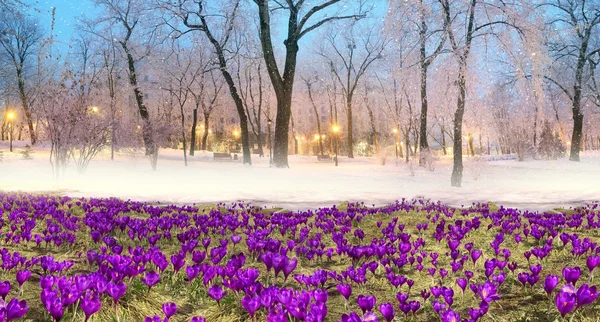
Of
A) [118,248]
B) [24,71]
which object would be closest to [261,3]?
[118,248]

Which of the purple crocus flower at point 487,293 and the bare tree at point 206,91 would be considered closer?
the purple crocus flower at point 487,293

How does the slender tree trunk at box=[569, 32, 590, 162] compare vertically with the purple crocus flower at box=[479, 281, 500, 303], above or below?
above

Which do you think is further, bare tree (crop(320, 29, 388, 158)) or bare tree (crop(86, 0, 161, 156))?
bare tree (crop(320, 29, 388, 158))

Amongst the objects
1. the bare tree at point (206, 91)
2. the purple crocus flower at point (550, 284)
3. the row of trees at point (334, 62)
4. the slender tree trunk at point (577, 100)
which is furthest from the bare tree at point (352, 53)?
the purple crocus flower at point (550, 284)

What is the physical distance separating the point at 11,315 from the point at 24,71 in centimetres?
5262

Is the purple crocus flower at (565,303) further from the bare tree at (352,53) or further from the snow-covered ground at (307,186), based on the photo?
the bare tree at (352,53)

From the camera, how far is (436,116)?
3647cm

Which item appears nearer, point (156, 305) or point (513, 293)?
point (156, 305)

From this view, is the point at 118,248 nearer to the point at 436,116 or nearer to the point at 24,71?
the point at 436,116

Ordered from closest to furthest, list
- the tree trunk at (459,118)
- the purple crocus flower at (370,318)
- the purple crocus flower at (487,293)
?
the purple crocus flower at (370,318)
the purple crocus flower at (487,293)
the tree trunk at (459,118)

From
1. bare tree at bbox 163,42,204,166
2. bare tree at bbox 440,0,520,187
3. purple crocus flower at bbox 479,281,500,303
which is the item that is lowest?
purple crocus flower at bbox 479,281,500,303

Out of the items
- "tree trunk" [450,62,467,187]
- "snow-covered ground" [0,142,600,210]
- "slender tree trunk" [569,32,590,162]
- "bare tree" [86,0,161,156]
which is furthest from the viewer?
"slender tree trunk" [569,32,590,162]

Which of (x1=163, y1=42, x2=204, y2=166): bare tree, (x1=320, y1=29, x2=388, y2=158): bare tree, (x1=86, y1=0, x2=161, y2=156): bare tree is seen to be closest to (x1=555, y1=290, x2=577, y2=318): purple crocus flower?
(x1=86, y1=0, x2=161, y2=156): bare tree

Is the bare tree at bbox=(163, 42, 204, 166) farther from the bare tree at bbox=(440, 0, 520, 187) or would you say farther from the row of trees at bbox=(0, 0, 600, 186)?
the bare tree at bbox=(440, 0, 520, 187)
